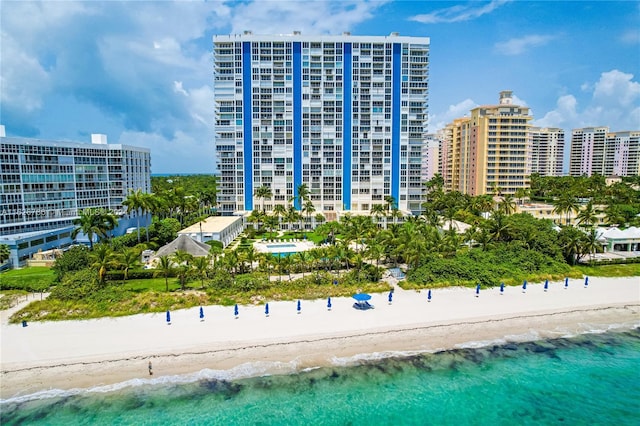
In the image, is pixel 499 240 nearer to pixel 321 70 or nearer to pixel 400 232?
pixel 400 232

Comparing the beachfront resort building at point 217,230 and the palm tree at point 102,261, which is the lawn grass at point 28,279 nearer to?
the palm tree at point 102,261

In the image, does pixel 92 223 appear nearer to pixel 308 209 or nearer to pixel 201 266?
pixel 201 266

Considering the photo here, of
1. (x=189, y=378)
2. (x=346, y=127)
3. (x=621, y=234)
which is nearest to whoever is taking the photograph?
(x=189, y=378)

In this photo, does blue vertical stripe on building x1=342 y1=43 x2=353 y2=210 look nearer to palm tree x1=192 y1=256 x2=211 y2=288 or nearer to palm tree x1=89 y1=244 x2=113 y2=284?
palm tree x1=192 y1=256 x2=211 y2=288

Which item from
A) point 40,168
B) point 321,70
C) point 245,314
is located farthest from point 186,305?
point 321,70

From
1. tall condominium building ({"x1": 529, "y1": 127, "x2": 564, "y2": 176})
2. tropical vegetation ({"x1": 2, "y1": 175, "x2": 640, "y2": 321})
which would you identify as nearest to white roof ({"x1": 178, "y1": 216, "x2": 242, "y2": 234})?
tropical vegetation ({"x1": 2, "y1": 175, "x2": 640, "y2": 321})

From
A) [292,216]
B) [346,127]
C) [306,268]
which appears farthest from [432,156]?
[306,268]
